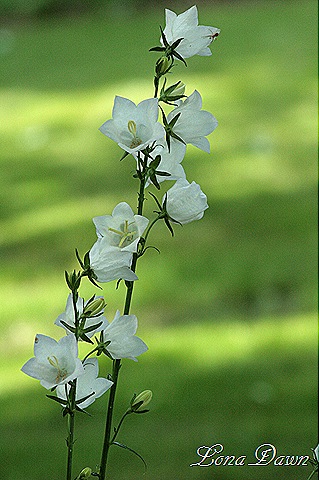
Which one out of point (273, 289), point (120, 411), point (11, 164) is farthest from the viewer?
point (11, 164)

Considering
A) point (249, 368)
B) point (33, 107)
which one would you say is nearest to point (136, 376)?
point (249, 368)

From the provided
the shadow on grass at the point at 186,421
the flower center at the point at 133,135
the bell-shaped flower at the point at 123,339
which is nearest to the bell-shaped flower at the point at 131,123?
the flower center at the point at 133,135

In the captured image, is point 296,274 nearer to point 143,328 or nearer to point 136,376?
point 143,328

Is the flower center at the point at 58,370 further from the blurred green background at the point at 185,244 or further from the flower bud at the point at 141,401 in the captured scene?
the blurred green background at the point at 185,244

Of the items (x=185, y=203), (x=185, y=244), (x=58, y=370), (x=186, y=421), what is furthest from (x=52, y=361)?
(x=185, y=244)

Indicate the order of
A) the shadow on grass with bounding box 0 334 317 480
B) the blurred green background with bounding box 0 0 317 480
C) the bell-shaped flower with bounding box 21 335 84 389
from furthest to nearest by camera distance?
the blurred green background with bounding box 0 0 317 480 < the shadow on grass with bounding box 0 334 317 480 < the bell-shaped flower with bounding box 21 335 84 389

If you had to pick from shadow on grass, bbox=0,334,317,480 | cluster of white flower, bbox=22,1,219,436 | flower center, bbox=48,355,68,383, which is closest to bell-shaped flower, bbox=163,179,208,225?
cluster of white flower, bbox=22,1,219,436

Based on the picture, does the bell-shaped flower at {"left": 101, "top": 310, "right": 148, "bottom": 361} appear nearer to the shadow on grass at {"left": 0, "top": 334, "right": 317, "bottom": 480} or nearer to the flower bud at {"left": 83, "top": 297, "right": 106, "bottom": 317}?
the flower bud at {"left": 83, "top": 297, "right": 106, "bottom": 317}
